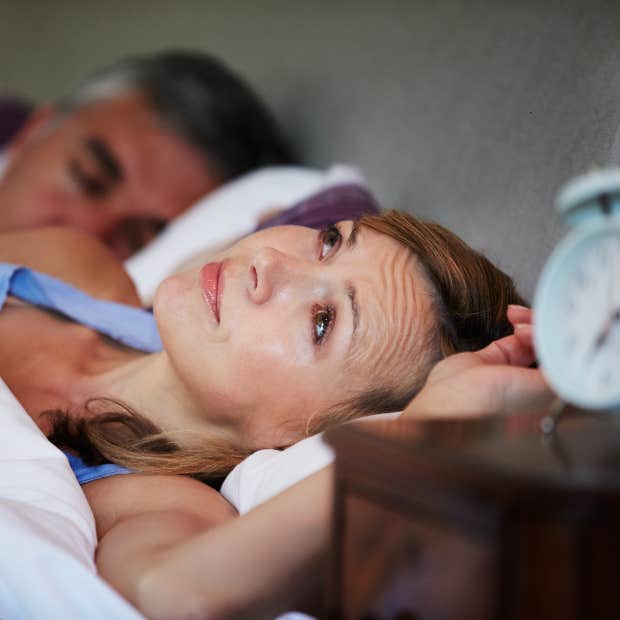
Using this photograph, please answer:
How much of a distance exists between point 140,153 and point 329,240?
4.03 ft

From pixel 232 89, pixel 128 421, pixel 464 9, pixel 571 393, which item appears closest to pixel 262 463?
pixel 128 421

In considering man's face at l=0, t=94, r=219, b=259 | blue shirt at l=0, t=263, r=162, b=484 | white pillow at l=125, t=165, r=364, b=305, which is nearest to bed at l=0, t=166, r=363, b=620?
blue shirt at l=0, t=263, r=162, b=484

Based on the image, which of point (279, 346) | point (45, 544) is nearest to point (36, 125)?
point (279, 346)

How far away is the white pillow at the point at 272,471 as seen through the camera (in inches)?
42.0

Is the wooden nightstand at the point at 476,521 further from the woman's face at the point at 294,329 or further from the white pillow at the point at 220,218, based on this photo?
the white pillow at the point at 220,218

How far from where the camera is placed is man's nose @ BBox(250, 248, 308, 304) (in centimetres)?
123

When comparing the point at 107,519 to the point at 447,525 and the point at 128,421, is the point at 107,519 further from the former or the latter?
the point at 447,525

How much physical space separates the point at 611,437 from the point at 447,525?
0.16 meters

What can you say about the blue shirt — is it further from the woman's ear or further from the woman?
the woman's ear

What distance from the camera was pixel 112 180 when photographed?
244 centimetres

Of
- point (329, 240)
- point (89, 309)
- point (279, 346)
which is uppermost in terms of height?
point (329, 240)

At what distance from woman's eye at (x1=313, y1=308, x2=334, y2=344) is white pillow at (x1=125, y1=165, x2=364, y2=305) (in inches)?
33.8

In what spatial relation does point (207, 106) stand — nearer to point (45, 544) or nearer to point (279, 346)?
point (279, 346)

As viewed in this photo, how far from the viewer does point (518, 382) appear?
3.10 ft
